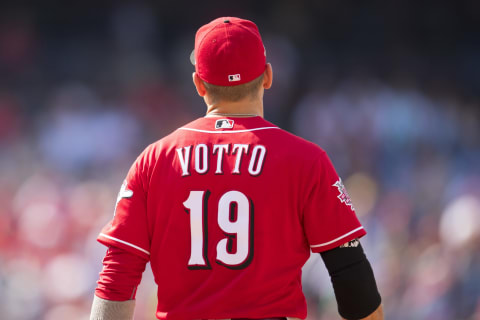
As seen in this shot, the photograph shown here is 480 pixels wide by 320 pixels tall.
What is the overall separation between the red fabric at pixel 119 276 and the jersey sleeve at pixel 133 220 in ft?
0.07

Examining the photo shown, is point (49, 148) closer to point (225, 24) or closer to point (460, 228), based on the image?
point (460, 228)

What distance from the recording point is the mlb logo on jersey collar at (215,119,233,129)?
1647mm

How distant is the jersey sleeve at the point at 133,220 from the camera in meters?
1.61

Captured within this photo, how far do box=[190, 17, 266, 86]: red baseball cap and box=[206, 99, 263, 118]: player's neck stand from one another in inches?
2.1

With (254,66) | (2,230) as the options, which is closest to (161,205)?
(254,66)

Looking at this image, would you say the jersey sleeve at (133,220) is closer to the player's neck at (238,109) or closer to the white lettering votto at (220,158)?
the white lettering votto at (220,158)

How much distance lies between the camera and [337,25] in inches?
293

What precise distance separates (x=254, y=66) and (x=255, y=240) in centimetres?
43

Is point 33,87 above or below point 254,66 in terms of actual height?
below

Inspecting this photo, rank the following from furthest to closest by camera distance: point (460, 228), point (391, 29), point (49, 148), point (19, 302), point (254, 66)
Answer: point (391, 29) → point (49, 148) → point (19, 302) → point (460, 228) → point (254, 66)

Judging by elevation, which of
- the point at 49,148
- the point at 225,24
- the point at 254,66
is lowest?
the point at 49,148

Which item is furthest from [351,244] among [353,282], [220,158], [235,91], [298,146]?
[235,91]

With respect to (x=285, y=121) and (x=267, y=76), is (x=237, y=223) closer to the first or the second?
(x=267, y=76)

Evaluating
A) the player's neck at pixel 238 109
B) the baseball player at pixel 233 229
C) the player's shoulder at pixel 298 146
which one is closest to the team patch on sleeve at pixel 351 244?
the baseball player at pixel 233 229
